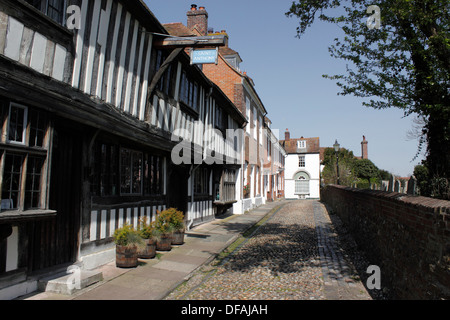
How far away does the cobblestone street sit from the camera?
16.7ft

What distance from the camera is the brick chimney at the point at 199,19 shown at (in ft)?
61.1

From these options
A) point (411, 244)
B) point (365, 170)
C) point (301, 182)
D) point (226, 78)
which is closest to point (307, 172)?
point (301, 182)

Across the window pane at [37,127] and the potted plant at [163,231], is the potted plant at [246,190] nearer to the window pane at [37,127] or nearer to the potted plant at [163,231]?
the potted plant at [163,231]

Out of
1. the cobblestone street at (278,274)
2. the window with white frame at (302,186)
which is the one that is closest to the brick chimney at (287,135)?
the window with white frame at (302,186)

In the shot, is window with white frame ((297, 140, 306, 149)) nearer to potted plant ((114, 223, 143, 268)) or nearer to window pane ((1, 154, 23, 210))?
potted plant ((114, 223, 143, 268))

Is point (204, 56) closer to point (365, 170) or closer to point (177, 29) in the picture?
point (177, 29)

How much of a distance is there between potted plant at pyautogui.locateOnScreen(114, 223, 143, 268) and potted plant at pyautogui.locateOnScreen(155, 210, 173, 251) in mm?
1475

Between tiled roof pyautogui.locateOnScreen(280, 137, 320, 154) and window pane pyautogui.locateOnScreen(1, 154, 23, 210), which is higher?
tiled roof pyautogui.locateOnScreen(280, 137, 320, 154)

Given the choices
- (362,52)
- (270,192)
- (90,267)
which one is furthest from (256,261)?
(270,192)

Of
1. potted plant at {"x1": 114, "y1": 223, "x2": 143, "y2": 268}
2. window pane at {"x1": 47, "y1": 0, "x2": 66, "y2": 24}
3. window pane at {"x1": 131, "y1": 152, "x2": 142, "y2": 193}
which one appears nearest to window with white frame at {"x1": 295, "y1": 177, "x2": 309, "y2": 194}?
window pane at {"x1": 131, "y1": 152, "x2": 142, "y2": 193}

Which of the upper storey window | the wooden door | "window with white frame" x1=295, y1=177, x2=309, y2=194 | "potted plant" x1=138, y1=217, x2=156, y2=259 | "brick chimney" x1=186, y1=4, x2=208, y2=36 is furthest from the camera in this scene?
"window with white frame" x1=295, y1=177, x2=309, y2=194

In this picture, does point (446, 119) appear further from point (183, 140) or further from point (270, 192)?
point (270, 192)

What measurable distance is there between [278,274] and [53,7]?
239 inches

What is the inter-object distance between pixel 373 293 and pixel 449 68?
Answer: 4.07 m
